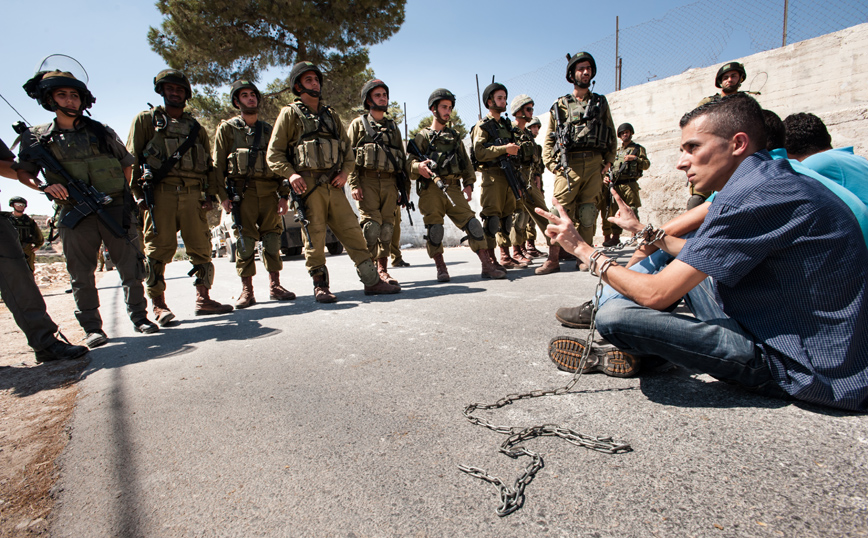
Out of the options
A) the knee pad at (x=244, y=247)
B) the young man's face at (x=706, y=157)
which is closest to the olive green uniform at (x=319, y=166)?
the knee pad at (x=244, y=247)

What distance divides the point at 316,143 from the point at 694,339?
3.53m

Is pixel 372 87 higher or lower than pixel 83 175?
higher

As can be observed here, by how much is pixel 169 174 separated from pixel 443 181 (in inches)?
106

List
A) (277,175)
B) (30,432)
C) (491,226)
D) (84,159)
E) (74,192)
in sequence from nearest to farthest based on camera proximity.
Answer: (30,432) < (74,192) < (84,159) < (277,175) < (491,226)

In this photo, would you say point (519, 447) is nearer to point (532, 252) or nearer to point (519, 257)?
point (519, 257)

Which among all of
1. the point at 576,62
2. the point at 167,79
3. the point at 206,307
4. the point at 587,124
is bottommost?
the point at 206,307

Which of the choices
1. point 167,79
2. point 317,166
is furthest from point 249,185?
point 167,79

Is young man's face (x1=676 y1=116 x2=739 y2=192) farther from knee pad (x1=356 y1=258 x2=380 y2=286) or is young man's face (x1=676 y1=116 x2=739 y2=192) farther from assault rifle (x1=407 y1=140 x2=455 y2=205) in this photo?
assault rifle (x1=407 y1=140 x2=455 y2=205)

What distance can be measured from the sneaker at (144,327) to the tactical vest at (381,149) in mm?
2382

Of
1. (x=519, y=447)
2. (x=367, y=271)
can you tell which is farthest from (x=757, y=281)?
(x=367, y=271)

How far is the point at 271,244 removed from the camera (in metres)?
4.66

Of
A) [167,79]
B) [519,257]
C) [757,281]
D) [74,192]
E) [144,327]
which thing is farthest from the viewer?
[519,257]

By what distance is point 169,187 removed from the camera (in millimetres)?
3928

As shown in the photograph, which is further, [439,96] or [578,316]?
[439,96]
